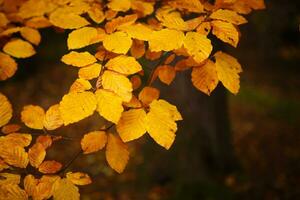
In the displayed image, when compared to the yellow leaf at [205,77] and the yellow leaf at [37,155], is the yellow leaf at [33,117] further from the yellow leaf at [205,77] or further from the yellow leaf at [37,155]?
the yellow leaf at [205,77]

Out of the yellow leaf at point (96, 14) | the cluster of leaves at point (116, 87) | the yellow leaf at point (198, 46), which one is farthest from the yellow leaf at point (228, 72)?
the yellow leaf at point (96, 14)

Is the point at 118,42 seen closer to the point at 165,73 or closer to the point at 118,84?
the point at 118,84

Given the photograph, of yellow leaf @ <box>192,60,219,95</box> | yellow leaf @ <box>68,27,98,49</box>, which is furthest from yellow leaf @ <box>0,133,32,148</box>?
yellow leaf @ <box>192,60,219,95</box>

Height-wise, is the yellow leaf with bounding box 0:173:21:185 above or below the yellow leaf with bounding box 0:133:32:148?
below

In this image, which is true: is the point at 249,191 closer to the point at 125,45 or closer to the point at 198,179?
the point at 198,179

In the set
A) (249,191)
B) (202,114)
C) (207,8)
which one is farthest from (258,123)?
(207,8)

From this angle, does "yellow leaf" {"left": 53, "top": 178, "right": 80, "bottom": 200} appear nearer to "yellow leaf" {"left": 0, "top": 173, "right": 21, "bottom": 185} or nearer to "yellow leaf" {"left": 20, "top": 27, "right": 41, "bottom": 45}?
"yellow leaf" {"left": 0, "top": 173, "right": 21, "bottom": 185}
